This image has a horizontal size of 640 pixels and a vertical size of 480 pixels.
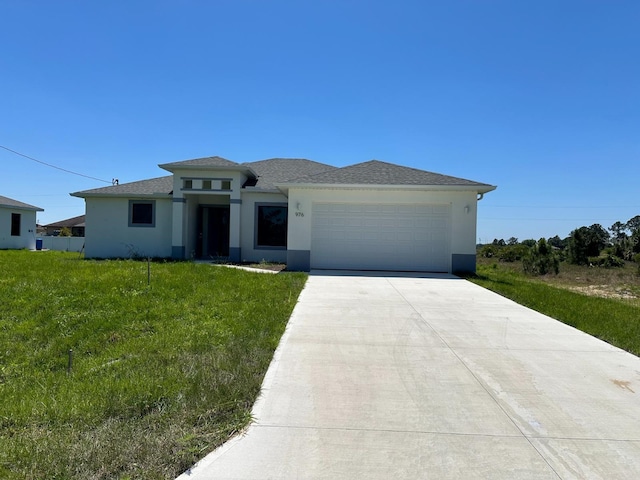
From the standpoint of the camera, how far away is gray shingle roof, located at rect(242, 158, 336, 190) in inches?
709

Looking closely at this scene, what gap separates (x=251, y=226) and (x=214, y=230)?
3.40 metres

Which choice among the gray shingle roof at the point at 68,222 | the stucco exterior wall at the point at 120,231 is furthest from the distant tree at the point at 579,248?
the gray shingle roof at the point at 68,222

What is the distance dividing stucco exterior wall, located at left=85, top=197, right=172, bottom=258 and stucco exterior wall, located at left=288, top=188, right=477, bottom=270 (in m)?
6.55

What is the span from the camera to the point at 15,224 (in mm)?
26812

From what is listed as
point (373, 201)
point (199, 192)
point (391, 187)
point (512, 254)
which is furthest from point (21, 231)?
point (512, 254)

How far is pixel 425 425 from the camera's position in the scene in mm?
3492

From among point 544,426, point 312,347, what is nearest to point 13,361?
point 312,347

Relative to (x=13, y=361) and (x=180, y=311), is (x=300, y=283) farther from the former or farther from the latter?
(x=13, y=361)

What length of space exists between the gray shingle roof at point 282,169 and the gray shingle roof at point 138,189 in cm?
407

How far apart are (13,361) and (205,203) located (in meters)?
13.8

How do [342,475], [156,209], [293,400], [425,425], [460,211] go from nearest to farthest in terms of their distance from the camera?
1. [342,475]
2. [425,425]
3. [293,400]
4. [460,211]
5. [156,209]

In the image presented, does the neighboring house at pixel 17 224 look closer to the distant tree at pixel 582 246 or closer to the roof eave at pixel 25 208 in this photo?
the roof eave at pixel 25 208

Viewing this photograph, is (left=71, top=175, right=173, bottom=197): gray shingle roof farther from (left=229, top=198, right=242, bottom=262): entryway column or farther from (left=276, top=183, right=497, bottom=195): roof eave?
(left=276, top=183, right=497, bottom=195): roof eave

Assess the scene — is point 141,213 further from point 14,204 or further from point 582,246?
point 582,246
